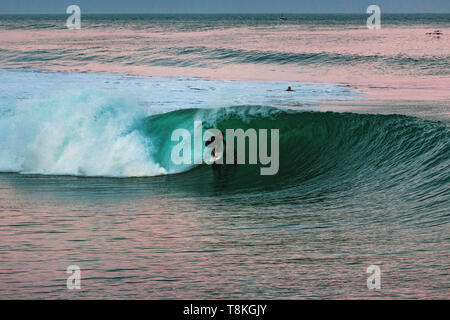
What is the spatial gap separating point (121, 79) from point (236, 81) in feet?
18.9

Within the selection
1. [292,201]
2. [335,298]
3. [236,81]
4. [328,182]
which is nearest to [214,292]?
[335,298]

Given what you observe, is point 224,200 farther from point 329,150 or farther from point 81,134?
point 81,134

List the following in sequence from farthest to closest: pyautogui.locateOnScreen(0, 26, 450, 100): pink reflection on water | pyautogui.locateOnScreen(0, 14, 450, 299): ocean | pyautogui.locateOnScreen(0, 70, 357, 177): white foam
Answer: pyautogui.locateOnScreen(0, 26, 450, 100): pink reflection on water → pyautogui.locateOnScreen(0, 70, 357, 177): white foam → pyautogui.locateOnScreen(0, 14, 450, 299): ocean

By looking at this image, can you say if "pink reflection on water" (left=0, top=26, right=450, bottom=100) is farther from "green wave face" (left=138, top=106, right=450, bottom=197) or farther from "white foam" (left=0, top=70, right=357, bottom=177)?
"white foam" (left=0, top=70, right=357, bottom=177)

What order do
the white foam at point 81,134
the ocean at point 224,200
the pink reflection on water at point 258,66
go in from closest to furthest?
the ocean at point 224,200, the white foam at point 81,134, the pink reflection on water at point 258,66

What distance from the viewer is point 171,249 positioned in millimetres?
6723

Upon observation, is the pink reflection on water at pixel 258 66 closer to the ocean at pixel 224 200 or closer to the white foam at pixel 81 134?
the ocean at pixel 224 200

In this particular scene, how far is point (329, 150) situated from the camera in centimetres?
1351

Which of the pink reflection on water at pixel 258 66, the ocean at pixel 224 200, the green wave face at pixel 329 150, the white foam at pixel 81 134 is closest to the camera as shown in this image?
the ocean at pixel 224 200

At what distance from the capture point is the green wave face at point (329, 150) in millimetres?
10836

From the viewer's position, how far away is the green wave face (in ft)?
35.6

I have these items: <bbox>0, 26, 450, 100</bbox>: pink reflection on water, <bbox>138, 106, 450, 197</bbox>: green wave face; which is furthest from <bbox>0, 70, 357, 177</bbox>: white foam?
<bbox>0, 26, 450, 100</bbox>: pink reflection on water

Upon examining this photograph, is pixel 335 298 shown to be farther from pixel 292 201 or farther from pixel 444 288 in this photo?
pixel 292 201

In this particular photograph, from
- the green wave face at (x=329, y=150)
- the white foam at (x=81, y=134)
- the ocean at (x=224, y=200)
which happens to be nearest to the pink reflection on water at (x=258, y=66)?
the ocean at (x=224, y=200)
